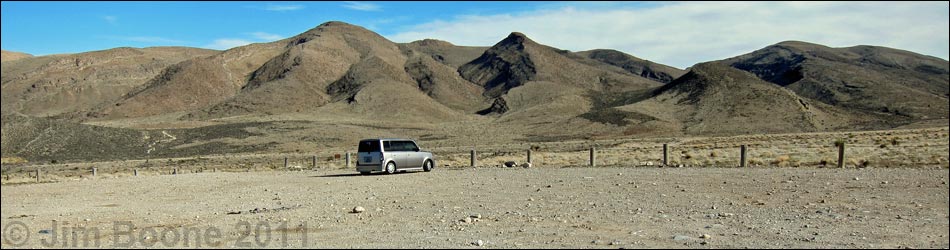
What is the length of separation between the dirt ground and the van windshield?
18.2 feet

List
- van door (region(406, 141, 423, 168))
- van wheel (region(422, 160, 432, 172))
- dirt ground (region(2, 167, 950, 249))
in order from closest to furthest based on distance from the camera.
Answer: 1. dirt ground (region(2, 167, 950, 249))
2. van door (region(406, 141, 423, 168))
3. van wheel (region(422, 160, 432, 172))

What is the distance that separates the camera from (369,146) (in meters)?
28.5

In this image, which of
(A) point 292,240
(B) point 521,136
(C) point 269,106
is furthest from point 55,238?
(C) point 269,106

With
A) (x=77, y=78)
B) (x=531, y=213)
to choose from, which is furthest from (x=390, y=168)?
(x=77, y=78)

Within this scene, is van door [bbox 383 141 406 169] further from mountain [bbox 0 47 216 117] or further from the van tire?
mountain [bbox 0 47 216 117]

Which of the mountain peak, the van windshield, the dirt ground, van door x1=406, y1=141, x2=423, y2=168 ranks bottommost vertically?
the dirt ground

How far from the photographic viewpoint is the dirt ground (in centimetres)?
1062

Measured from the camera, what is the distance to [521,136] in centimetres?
8431

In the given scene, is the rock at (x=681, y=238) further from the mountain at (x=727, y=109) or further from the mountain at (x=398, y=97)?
the mountain at (x=727, y=109)

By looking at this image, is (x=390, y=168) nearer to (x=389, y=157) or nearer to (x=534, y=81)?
(x=389, y=157)

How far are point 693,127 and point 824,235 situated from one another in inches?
3093

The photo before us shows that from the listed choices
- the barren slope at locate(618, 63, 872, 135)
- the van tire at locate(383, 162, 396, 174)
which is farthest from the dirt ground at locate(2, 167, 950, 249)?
the barren slope at locate(618, 63, 872, 135)

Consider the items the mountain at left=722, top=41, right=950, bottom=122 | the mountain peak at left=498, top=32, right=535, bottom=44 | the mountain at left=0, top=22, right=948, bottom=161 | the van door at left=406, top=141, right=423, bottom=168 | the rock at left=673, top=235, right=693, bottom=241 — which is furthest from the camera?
the mountain peak at left=498, top=32, right=535, bottom=44

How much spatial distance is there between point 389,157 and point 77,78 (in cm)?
13620
